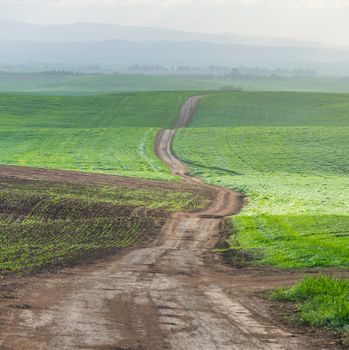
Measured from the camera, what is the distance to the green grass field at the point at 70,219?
24.7 meters

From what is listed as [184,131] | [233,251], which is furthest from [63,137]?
[233,251]

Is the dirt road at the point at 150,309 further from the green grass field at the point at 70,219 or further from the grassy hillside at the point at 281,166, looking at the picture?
the grassy hillside at the point at 281,166

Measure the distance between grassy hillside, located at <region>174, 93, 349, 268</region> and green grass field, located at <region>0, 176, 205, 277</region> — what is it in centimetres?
457

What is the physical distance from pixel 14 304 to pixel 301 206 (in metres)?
28.0

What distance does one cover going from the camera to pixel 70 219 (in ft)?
114

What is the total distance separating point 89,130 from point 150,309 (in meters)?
71.8

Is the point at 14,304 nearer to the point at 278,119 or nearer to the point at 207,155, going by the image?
the point at 207,155

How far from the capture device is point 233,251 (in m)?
27.4

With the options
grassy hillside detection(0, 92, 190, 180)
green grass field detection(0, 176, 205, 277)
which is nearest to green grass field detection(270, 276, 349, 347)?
green grass field detection(0, 176, 205, 277)

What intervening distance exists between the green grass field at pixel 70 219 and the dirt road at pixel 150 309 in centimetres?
190

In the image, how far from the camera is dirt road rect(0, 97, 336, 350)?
42.8 ft

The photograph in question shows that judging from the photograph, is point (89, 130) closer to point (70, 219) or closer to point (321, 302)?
point (70, 219)

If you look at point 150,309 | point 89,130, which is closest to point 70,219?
point 150,309

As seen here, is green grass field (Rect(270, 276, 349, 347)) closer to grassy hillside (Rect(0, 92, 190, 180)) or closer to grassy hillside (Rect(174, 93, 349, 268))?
grassy hillside (Rect(174, 93, 349, 268))
